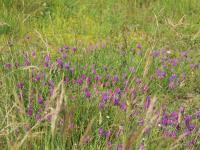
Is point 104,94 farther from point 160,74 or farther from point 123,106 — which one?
point 160,74

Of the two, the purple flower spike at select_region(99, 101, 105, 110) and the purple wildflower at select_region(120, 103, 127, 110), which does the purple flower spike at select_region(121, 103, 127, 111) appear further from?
the purple flower spike at select_region(99, 101, 105, 110)

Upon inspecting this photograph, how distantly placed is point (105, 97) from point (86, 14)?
2539 millimetres

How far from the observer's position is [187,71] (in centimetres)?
374

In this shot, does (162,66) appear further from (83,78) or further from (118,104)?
(118,104)

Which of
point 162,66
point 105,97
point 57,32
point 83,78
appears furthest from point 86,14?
point 105,97

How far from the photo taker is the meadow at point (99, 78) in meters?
1.79

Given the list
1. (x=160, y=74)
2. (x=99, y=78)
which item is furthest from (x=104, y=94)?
(x=160, y=74)

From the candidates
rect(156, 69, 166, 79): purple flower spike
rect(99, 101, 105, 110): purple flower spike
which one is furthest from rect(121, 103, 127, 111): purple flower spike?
rect(156, 69, 166, 79): purple flower spike

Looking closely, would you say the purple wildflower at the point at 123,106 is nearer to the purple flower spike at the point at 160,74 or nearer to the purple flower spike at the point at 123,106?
the purple flower spike at the point at 123,106

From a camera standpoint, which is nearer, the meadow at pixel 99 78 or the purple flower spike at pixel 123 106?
the meadow at pixel 99 78

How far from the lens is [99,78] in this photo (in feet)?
9.84

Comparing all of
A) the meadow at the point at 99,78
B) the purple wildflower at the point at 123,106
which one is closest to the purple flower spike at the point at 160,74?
the meadow at the point at 99,78

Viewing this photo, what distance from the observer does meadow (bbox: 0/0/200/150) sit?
5.88 ft

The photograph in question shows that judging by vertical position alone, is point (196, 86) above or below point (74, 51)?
below
